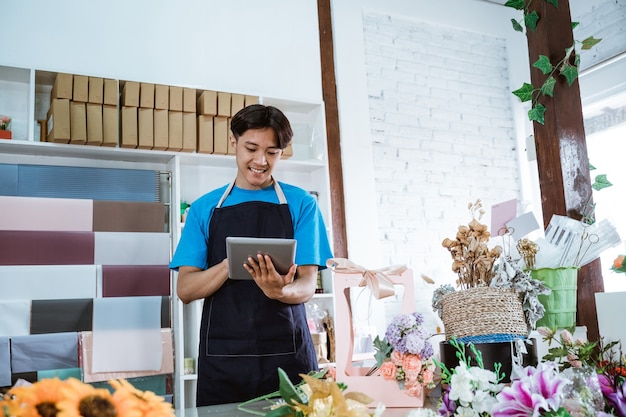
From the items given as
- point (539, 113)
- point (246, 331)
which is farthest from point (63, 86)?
point (539, 113)

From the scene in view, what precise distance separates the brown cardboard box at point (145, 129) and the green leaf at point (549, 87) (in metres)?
2.29

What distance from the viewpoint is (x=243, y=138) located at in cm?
219

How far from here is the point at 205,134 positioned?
3748mm

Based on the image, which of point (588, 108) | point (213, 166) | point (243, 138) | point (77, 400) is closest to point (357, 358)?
point (213, 166)

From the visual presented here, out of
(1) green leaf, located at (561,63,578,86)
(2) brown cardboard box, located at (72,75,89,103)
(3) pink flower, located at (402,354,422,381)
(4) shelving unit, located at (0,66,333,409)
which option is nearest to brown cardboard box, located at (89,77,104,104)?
(2) brown cardboard box, located at (72,75,89,103)

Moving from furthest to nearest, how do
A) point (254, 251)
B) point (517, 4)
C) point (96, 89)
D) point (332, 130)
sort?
point (332, 130), point (96, 89), point (517, 4), point (254, 251)

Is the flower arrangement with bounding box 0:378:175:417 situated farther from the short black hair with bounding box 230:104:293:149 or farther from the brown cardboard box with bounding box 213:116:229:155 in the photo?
the brown cardboard box with bounding box 213:116:229:155

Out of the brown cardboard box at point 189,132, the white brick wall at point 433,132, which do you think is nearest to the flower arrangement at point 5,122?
the brown cardboard box at point 189,132

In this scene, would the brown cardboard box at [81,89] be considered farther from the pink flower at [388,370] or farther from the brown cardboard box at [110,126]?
the pink flower at [388,370]

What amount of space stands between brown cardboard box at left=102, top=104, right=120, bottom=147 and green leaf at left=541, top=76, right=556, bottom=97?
236cm

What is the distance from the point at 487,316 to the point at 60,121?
275 centimetres

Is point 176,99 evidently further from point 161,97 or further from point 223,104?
point 223,104

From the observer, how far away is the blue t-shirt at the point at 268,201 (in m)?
2.16

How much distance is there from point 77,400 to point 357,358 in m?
3.41
